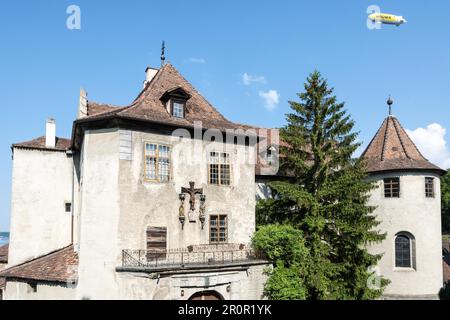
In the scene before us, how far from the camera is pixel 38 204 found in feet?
81.2

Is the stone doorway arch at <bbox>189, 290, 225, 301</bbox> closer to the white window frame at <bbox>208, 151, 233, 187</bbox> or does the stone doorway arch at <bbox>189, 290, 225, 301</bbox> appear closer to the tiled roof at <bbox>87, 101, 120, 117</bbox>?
the white window frame at <bbox>208, 151, 233, 187</bbox>

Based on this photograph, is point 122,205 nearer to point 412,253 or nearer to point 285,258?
point 285,258

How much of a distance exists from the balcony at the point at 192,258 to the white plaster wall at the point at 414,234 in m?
9.52

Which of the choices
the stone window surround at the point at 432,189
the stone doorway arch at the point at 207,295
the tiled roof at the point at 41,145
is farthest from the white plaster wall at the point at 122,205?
the stone window surround at the point at 432,189

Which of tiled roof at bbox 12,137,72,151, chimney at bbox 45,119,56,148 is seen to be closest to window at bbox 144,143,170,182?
tiled roof at bbox 12,137,72,151

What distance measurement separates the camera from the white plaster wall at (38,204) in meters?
24.3

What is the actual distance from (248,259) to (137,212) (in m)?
6.02

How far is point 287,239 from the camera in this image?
67.4 ft

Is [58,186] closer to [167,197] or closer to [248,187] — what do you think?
[167,197]

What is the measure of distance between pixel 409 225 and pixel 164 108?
1623 centimetres

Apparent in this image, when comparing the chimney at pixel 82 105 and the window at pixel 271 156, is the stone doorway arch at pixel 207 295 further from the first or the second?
the chimney at pixel 82 105

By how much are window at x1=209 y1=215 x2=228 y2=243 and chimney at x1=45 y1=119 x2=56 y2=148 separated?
11.7 metres

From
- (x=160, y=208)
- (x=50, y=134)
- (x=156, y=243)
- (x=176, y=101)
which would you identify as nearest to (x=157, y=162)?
(x=160, y=208)

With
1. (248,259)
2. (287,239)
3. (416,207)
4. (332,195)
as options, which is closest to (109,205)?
(248,259)
